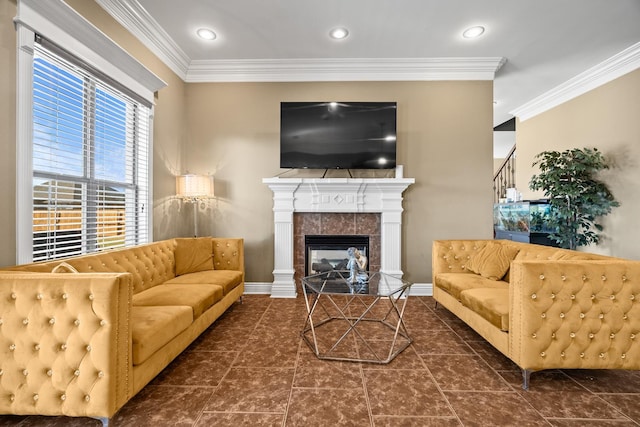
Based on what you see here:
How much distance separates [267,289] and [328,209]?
1368mm

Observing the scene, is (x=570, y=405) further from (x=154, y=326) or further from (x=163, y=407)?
(x=154, y=326)

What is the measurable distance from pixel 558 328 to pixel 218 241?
319cm

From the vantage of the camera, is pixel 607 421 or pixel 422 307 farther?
pixel 422 307

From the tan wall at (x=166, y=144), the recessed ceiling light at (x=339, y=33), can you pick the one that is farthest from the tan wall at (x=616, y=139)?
the tan wall at (x=166, y=144)

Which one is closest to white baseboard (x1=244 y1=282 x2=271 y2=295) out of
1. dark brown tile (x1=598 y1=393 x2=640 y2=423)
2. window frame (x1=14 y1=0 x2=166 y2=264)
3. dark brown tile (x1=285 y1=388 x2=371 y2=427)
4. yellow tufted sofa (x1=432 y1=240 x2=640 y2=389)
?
dark brown tile (x1=285 y1=388 x2=371 y2=427)

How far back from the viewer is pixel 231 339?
257cm

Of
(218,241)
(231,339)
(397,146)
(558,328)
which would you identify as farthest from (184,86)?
(558,328)

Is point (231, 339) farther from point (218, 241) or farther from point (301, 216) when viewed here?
point (301, 216)

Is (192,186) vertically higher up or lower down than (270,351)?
higher up

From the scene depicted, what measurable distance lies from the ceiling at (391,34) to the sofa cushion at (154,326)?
8.88 ft

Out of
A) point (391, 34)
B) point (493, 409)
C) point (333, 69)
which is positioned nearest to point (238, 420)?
point (493, 409)

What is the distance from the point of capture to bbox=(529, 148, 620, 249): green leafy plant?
13.1 feet

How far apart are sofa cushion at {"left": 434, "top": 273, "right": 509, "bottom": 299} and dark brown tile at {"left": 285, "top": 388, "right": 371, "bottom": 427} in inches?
58.6

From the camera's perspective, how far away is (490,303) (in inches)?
87.7
